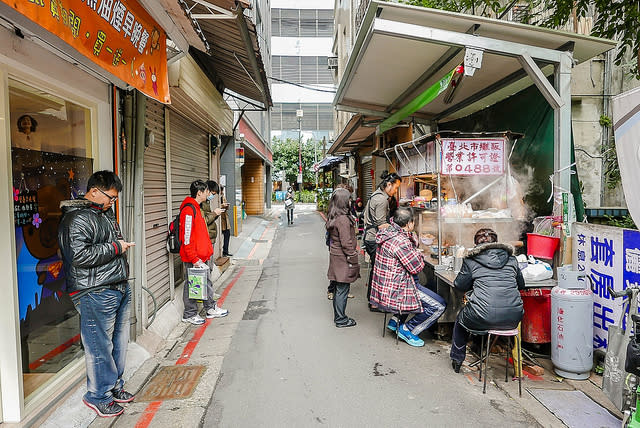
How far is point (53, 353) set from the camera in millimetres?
3705

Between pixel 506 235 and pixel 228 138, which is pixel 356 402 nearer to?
pixel 506 235

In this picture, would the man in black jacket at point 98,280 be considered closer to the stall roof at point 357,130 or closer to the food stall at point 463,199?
the food stall at point 463,199

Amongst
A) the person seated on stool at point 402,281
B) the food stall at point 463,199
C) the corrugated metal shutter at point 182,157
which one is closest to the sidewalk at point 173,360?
the corrugated metal shutter at point 182,157

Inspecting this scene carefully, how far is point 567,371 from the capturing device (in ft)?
13.1

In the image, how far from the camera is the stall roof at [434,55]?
16.0 ft

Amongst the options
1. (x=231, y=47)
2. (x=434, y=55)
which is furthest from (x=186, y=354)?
(x=434, y=55)

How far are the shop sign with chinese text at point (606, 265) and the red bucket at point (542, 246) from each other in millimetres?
340

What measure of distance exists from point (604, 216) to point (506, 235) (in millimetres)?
2235

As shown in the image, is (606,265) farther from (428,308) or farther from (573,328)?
(428,308)

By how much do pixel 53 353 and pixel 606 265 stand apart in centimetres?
537

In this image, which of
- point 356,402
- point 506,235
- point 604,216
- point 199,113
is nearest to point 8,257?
point 356,402

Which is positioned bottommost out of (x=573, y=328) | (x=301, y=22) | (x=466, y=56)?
(x=573, y=328)

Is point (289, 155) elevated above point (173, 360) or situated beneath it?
elevated above

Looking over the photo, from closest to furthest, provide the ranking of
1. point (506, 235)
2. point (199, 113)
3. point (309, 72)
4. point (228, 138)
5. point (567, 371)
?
point (567, 371) → point (506, 235) → point (199, 113) → point (228, 138) → point (309, 72)
